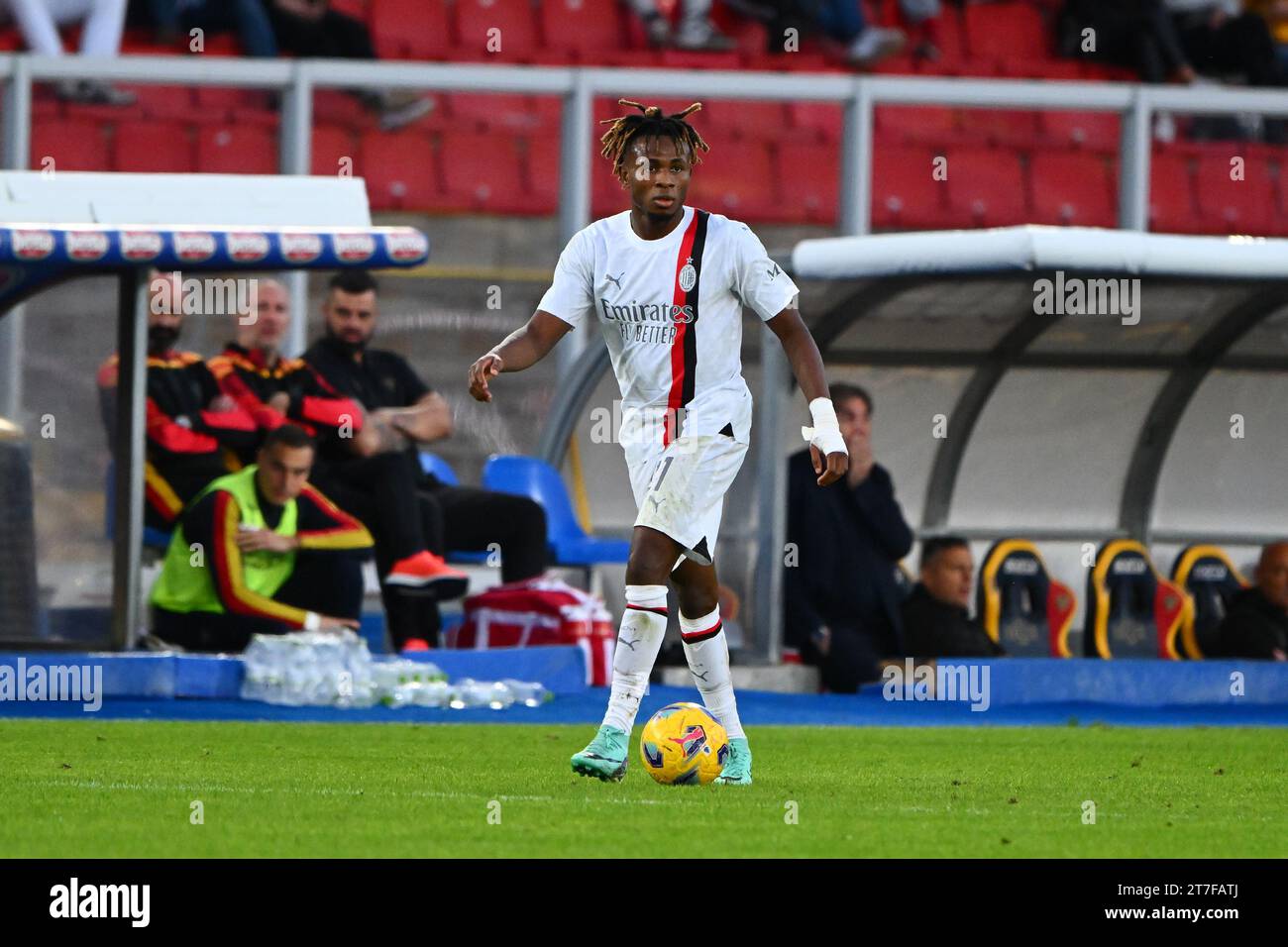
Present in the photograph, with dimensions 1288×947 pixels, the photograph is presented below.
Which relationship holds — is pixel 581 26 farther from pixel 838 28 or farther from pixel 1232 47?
pixel 1232 47

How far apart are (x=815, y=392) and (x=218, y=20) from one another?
35.9ft

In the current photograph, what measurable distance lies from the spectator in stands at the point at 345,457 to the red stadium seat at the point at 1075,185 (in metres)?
5.85

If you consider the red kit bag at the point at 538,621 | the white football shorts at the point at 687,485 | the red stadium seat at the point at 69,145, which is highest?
the red stadium seat at the point at 69,145

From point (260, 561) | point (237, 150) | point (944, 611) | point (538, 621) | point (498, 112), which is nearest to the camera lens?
point (260, 561)

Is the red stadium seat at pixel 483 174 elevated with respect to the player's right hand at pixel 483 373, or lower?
elevated

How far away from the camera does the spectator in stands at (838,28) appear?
1991 cm

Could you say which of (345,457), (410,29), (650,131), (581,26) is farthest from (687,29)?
(650,131)

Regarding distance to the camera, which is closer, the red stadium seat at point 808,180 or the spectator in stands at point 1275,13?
the red stadium seat at point 808,180

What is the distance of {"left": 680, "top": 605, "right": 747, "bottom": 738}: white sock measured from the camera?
26.1 feet

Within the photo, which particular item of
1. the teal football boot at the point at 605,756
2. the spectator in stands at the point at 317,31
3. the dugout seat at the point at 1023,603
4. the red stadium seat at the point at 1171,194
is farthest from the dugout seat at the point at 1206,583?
the teal football boot at the point at 605,756

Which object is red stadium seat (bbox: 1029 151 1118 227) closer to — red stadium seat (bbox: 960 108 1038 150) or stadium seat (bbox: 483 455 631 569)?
red stadium seat (bbox: 960 108 1038 150)

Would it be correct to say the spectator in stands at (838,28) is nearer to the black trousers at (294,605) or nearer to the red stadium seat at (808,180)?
the red stadium seat at (808,180)

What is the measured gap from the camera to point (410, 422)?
13.4 metres

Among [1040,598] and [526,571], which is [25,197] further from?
[1040,598]
